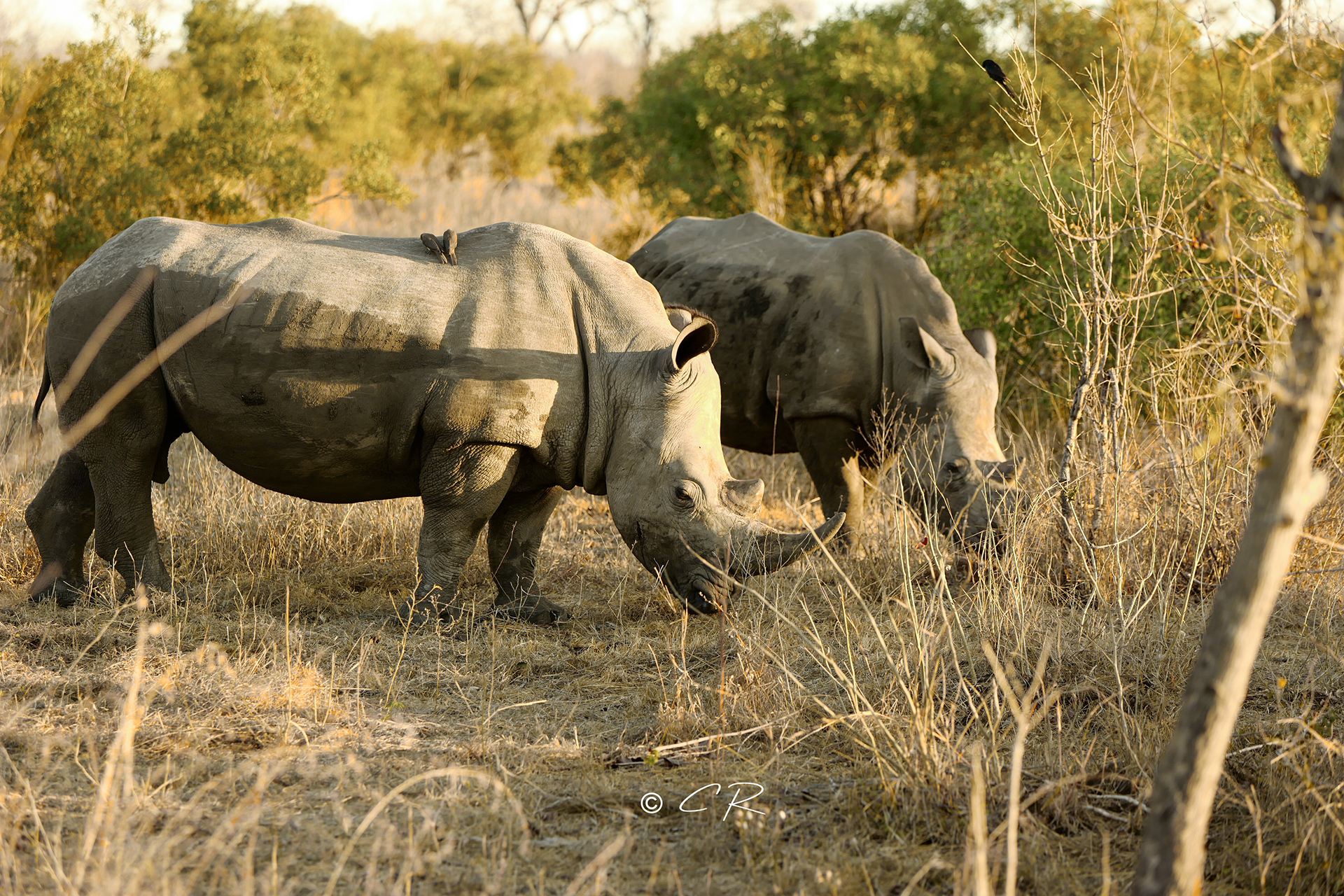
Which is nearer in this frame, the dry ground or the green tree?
the dry ground

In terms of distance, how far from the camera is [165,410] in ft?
17.6


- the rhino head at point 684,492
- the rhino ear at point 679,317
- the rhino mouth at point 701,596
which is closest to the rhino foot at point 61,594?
the rhino head at point 684,492

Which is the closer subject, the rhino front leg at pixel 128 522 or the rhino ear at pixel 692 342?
the rhino ear at pixel 692 342

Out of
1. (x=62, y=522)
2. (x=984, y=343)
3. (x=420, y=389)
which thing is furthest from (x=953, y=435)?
(x=62, y=522)

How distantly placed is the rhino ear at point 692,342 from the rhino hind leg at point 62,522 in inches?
108

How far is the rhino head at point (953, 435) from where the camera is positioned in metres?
6.32

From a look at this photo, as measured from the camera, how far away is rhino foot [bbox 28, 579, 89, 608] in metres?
5.57

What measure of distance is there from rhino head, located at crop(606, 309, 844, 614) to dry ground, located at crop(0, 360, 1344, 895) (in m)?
0.23

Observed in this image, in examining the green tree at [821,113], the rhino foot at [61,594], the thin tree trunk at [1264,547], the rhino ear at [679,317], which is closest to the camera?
the thin tree trunk at [1264,547]

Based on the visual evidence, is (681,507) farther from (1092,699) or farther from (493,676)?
(1092,699)

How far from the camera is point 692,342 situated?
530 cm

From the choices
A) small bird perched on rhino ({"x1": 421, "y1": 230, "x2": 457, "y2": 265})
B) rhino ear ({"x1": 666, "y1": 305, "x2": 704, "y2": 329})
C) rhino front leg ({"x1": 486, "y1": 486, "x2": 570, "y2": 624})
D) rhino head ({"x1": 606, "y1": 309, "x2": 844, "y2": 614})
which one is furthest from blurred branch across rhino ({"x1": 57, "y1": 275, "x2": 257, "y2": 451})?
rhino ear ({"x1": 666, "y1": 305, "x2": 704, "y2": 329})

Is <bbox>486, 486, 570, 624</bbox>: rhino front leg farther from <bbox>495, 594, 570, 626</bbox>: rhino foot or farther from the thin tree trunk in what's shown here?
the thin tree trunk

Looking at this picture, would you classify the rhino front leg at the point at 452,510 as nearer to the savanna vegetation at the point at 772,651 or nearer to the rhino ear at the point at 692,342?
the savanna vegetation at the point at 772,651
